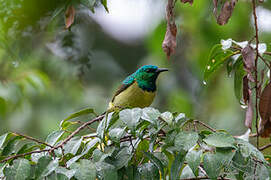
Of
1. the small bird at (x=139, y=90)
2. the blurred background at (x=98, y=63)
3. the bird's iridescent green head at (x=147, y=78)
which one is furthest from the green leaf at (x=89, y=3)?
the bird's iridescent green head at (x=147, y=78)

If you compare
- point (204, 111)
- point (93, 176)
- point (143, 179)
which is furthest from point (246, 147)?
point (204, 111)

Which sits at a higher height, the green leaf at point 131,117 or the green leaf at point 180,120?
the green leaf at point 131,117

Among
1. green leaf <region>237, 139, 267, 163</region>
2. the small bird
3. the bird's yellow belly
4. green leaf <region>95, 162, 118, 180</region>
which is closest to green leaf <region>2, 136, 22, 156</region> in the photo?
green leaf <region>95, 162, 118, 180</region>

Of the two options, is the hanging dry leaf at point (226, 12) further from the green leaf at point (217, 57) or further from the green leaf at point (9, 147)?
the green leaf at point (9, 147)

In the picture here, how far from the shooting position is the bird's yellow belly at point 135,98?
4.54 metres

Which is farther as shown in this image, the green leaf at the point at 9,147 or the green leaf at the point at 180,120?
the green leaf at the point at 9,147

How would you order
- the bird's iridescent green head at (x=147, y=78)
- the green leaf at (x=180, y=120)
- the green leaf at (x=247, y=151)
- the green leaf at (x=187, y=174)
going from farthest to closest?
the bird's iridescent green head at (x=147, y=78)
the green leaf at (x=187, y=174)
the green leaf at (x=180, y=120)
the green leaf at (x=247, y=151)

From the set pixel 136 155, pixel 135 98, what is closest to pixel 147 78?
pixel 135 98

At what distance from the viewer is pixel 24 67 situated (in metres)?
6.20

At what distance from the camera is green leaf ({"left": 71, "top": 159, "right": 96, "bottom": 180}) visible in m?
1.88

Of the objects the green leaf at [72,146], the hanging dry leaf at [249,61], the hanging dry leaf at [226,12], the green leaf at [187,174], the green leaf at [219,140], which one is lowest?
the green leaf at [187,174]

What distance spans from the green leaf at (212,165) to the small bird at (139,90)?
8.30ft

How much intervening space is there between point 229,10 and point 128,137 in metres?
0.87

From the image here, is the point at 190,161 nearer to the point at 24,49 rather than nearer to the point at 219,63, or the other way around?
the point at 219,63
